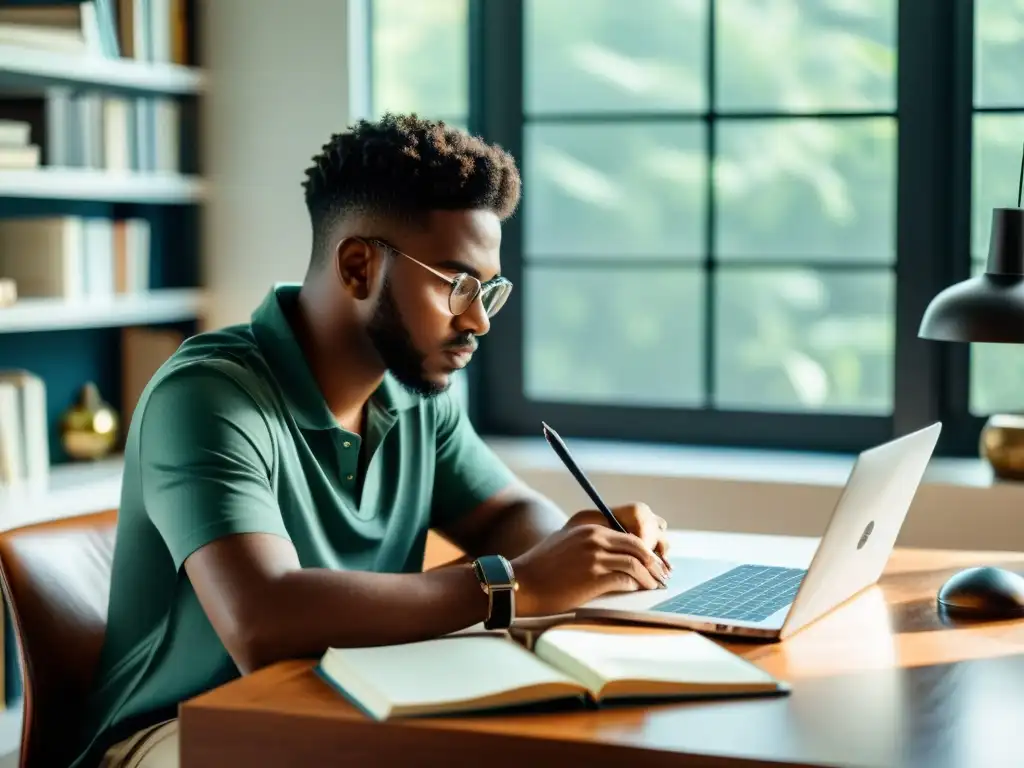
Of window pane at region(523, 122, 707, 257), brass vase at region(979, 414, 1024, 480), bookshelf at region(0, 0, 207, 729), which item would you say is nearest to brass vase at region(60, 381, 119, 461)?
bookshelf at region(0, 0, 207, 729)

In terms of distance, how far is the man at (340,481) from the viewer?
63.5 inches

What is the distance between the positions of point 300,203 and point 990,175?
170 centimetres

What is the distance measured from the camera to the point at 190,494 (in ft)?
5.43

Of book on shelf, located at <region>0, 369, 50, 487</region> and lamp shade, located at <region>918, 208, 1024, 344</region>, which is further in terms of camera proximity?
book on shelf, located at <region>0, 369, 50, 487</region>

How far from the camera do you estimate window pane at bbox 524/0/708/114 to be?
365 cm

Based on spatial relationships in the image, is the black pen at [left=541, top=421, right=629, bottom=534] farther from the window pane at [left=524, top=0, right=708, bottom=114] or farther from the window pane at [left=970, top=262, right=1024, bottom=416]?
the window pane at [left=524, top=0, right=708, bottom=114]

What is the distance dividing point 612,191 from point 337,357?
1915 mm

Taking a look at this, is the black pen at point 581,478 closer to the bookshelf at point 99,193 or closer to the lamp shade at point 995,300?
the lamp shade at point 995,300

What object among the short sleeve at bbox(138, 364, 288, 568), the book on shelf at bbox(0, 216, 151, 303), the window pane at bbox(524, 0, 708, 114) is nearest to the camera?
the short sleeve at bbox(138, 364, 288, 568)

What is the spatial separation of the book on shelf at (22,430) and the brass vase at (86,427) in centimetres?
23

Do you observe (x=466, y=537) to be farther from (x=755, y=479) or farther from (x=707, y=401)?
(x=707, y=401)

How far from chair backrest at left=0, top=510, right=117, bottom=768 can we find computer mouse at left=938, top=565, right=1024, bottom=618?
1.09 meters

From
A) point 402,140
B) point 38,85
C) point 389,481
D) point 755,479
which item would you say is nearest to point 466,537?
point 389,481

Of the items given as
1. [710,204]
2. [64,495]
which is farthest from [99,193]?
[710,204]
